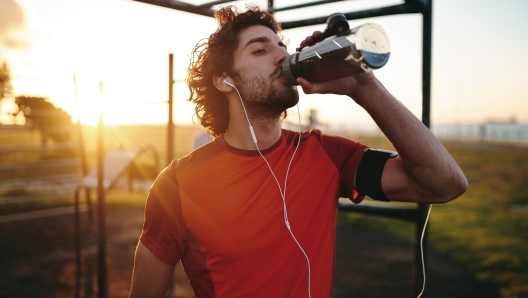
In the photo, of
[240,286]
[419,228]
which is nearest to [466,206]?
[419,228]

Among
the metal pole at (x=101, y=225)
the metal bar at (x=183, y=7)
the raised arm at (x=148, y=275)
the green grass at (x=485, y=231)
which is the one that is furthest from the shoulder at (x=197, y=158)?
the green grass at (x=485, y=231)

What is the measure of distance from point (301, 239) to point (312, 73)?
65 cm

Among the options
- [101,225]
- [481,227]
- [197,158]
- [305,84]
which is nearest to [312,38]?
[305,84]

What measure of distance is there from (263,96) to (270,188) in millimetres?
393

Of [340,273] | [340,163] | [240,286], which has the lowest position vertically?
[340,273]

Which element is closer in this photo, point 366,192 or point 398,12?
point 366,192

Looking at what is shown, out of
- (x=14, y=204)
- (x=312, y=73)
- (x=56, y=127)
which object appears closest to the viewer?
(x=312, y=73)

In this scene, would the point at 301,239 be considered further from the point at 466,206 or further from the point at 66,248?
the point at 466,206

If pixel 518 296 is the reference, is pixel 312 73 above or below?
above

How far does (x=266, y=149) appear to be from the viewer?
163 cm

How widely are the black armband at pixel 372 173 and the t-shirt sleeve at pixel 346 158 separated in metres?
0.03

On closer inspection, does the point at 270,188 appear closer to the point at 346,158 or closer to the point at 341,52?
the point at 346,158

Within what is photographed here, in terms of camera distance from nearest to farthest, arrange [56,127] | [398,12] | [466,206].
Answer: [398,12] → [56,127] → [466,206]

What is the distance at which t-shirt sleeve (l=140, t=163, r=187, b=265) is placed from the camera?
4.73 ft
